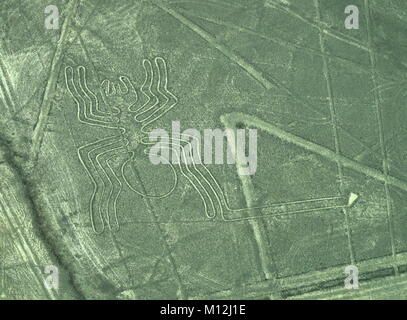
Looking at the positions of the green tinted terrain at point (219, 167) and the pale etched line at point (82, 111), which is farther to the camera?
the pale etched line at point (82, 111)

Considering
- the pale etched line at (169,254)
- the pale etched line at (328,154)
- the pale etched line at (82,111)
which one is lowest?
the pale etched line at (169,254)

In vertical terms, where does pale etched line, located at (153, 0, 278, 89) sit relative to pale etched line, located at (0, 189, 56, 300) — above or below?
above

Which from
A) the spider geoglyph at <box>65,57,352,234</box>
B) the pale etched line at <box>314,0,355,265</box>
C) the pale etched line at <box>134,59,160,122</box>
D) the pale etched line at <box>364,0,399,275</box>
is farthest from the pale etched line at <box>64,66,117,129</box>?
the pale etched line at <box>364,0,399,275</box>

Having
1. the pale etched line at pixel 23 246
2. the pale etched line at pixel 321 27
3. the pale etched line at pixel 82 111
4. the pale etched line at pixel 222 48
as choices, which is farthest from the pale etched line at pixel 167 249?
the pale etched line at pixel 321 27

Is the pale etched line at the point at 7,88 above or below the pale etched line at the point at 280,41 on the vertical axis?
below

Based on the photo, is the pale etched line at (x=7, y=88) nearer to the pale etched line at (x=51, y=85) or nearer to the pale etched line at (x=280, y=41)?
the pale etched line at (x=51, y=85)

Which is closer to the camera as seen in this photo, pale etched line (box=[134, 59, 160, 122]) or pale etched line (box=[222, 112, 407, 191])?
pale etched line (box=[222, 112, 407, 191])

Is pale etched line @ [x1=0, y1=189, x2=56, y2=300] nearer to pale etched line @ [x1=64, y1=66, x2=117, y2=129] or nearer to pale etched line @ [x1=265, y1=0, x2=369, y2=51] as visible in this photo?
pale etched line @ [x1=64, y1=66, x2=117, y2=129]
